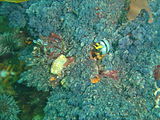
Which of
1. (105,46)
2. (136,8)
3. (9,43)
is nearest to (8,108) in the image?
(9,43)

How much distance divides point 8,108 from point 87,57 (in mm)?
1919

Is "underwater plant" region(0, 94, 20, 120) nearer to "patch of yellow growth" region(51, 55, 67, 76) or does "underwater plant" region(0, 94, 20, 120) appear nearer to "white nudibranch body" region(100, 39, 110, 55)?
"patch of yellow growth" region(51, 55, 67, 76)

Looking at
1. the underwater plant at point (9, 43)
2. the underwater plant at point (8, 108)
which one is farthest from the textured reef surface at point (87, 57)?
the underwater plant at point (8, 108)

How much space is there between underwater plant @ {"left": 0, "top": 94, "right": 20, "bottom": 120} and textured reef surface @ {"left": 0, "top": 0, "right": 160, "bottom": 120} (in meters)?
0.40

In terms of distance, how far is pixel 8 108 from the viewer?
3740 millimetres

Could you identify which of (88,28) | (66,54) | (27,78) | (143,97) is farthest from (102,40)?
(27,78)

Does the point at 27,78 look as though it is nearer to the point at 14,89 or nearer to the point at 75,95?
the point at 14,89

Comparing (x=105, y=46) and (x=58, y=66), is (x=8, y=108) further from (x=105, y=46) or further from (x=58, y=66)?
(x=105, y=46)

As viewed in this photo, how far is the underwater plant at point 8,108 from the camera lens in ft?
12.1

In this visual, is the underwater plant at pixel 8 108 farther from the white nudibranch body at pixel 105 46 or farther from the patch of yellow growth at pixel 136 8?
the patch of yellow growth at pixel 136 8

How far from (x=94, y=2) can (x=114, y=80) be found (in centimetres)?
196

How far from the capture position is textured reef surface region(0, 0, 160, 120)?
3.88 meters

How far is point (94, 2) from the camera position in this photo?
15.5 feet

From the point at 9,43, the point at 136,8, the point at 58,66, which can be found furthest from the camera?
the point at 136,8
